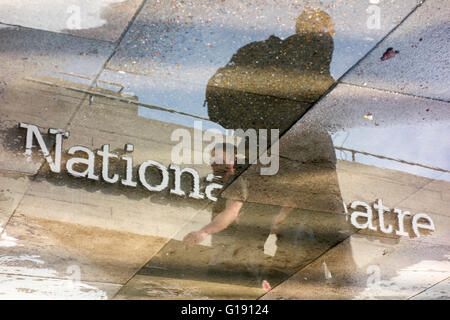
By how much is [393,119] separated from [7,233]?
2057 mm

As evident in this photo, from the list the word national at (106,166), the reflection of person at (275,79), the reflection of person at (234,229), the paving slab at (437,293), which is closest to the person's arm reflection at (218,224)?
the reflection of person at (234,229)

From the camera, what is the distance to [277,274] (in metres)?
3.33

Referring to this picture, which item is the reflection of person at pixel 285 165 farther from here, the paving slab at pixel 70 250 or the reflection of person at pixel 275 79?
the paving slab at pixel 70 250

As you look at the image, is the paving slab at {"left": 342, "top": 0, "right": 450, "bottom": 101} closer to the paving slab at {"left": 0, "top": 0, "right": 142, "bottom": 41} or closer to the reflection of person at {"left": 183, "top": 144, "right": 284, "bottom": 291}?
the reflection of person at {"left": 183, "top": 144, "right": 284, "bottom": 291}

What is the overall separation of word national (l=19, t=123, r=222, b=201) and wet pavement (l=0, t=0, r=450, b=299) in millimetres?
10

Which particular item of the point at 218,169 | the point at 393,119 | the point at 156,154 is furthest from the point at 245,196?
the point at 393,119

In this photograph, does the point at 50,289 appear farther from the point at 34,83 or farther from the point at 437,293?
the point at 437,293

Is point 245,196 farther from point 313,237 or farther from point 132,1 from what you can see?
point 132,1

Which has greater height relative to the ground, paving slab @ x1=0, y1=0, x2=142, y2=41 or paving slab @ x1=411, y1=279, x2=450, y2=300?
paving slab @ x1=0, y1=0, x2=142, y2=41

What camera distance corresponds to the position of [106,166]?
7.80 feet

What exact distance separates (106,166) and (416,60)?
1490 millimetres

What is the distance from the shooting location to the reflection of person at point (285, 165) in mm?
2152

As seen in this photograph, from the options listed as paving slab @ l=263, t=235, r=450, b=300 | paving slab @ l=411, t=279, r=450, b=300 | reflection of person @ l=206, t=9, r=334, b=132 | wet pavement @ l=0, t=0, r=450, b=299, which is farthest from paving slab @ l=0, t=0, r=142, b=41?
paving slab @ l=411, t=279, r=450, b=300

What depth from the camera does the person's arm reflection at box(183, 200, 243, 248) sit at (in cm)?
272
